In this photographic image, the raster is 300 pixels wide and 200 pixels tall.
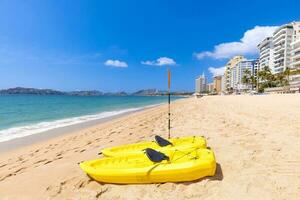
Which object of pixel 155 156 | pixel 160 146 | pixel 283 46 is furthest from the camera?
pixel 283 46

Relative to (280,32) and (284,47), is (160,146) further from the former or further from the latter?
(280,32)

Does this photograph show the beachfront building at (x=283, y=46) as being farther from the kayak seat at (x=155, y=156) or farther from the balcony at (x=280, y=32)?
the kayak seat at (x=155, y=156)

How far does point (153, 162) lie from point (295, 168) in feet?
8.36

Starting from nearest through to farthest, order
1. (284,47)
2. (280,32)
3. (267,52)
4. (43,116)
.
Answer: (43,116), (284,47), (280,32), (267,52)

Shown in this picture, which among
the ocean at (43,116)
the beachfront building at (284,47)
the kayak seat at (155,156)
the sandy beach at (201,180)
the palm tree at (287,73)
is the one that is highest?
the beachfront building at (284,47)

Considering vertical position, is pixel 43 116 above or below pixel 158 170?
below

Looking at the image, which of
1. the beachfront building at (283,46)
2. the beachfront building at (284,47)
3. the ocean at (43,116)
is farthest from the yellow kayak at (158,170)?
the beachfront building at (283,46)

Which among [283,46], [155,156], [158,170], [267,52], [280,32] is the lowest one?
[158,170]

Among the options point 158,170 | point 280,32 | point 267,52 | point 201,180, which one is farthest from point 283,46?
point 158,170

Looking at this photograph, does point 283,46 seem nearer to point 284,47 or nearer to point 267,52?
point 284,47

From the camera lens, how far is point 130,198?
11.0ft

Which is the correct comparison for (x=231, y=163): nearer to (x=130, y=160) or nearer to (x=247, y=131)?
(x=130, y=160)

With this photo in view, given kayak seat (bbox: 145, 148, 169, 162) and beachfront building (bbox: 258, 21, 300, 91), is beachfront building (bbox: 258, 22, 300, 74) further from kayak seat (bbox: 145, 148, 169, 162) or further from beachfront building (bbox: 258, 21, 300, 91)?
kayak seat (bbox: 145, 148, 169, 162)

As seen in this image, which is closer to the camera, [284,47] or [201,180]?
[201,180]
